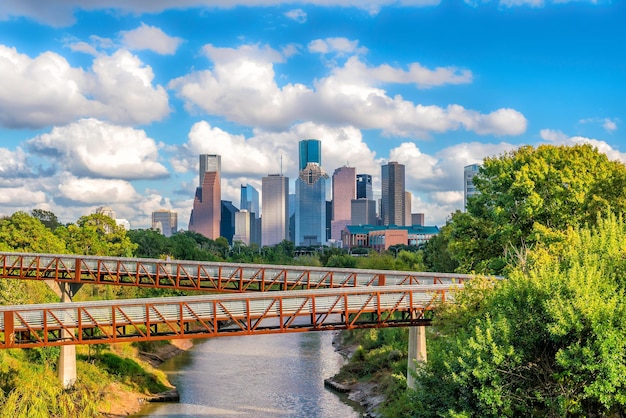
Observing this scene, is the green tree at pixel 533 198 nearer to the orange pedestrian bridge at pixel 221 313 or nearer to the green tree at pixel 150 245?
the orange pedestrian bridge at pixel 221 313

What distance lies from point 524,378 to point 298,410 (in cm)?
2464

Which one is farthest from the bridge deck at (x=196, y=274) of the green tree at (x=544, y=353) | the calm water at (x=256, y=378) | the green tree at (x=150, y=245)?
the green tree at (x=150, y=245)

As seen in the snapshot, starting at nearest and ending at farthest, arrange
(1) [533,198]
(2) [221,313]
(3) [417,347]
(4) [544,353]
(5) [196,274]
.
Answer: (4) [544,353], (2) [221,313], (3) [417,347], (1) [533,198], (5) [196,274]

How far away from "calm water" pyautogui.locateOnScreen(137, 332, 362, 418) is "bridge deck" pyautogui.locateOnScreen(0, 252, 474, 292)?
8.14 m

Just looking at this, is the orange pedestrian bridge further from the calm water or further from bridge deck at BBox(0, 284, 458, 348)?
the calm water

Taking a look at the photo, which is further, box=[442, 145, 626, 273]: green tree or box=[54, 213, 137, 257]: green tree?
box=[54, 213, 137, 257]: green tree

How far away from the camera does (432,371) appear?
106 feet

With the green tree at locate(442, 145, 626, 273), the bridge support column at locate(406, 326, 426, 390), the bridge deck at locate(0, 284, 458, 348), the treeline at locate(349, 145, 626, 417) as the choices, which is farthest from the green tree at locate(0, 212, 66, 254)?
the treeline at locate(349, 145, 626, 417)

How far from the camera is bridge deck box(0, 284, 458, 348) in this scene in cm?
3969

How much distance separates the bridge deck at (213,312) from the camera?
39688 mm

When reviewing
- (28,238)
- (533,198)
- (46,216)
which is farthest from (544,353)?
(46,216)

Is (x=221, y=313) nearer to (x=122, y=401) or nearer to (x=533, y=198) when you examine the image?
(x=122, y=401)

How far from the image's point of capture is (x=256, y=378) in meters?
61.1

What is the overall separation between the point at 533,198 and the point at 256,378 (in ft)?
89.6
